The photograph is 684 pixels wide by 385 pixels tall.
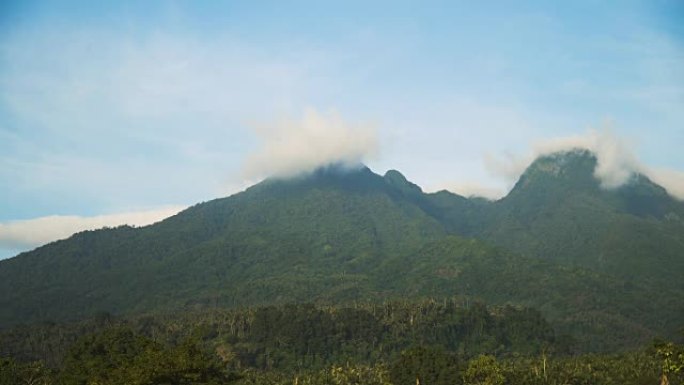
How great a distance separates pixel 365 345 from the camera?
170000 mm

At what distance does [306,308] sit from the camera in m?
180

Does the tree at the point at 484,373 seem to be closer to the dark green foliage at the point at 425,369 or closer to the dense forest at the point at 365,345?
the dense forest at the point at 365,345

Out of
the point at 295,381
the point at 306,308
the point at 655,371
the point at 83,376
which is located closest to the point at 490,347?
the point at 306,308

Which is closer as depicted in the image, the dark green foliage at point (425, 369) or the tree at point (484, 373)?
the tree at point (484, 373)

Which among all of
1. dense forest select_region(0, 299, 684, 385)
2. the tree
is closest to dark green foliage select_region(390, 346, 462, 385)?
dense forest select_region(0, 299, 684, 385)

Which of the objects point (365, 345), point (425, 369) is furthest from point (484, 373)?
point (365, 345)

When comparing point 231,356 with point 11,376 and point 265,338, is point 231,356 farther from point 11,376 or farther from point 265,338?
point 11,376

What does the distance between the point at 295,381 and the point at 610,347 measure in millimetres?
114573

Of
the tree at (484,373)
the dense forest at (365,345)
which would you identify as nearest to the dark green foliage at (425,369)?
the dense forest at (365,345)

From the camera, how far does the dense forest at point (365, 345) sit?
112125 millimetres

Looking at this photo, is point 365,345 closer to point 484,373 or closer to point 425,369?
point 425,369

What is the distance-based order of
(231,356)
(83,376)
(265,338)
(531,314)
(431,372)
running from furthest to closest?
1. (531,314)
2. (265,338)
3. (231,356)
4. (431,372)
5. (83,376)

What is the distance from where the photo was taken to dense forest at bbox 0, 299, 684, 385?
112 m

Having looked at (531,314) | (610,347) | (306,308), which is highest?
(306,308)
